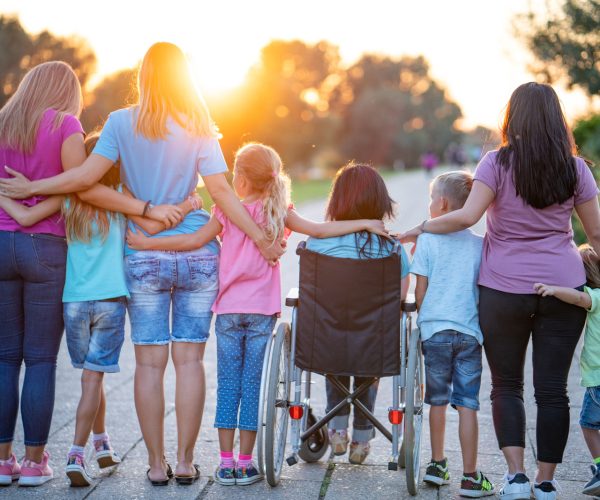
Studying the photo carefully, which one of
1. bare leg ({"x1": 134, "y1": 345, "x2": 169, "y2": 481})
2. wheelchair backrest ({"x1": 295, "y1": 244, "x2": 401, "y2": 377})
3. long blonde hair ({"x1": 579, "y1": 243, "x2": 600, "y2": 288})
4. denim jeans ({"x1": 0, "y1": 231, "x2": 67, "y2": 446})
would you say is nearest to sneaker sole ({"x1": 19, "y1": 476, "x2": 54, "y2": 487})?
denim jeans ({"x1": 0, "y1": 231, "x2": 67, "y2": 446})

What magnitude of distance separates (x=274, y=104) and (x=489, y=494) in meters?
64.3

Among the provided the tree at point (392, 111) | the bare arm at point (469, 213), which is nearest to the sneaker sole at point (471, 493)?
the bare arm at point (469, 213)

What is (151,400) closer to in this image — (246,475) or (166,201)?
(246,475)

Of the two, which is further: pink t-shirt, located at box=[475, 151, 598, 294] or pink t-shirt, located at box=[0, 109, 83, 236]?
pink t-shirt, located at box=[0, 109, 83, 236]

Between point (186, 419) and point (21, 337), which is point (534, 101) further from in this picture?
point (21, 337)

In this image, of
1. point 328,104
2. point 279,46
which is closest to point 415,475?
point 279,46

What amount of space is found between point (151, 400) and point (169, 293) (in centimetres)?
52

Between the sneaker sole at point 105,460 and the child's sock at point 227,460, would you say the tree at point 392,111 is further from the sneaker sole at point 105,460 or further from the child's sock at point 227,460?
the child's sock at point 227,460

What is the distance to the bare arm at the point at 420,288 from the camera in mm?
4305

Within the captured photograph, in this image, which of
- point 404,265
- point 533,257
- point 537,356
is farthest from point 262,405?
point 533,257

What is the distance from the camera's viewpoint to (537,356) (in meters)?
4.08

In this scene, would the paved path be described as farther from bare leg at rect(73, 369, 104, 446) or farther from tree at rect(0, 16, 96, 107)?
tree at rect(0, 16, 96, 107)

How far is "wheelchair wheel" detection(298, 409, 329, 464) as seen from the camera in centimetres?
459

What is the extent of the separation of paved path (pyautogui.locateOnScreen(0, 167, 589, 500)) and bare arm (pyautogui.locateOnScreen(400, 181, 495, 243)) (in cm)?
105
